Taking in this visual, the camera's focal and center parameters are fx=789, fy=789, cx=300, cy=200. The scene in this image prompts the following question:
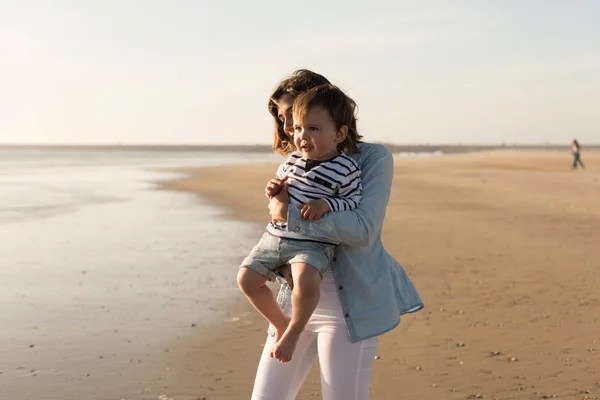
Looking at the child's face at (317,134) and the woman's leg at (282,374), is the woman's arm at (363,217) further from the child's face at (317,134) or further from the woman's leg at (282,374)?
the woman's leg at (282,374)

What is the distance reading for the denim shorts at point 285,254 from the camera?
114 inches

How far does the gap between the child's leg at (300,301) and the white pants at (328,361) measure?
0.10 metres

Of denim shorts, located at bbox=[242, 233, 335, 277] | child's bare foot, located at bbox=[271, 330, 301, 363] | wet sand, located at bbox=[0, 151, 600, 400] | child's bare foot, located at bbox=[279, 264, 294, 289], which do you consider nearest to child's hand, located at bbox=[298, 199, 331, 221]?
denim shorts, located at bbox=[242, 233, 335, 277]

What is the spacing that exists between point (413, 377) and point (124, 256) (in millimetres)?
6983

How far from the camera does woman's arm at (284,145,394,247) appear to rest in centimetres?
287

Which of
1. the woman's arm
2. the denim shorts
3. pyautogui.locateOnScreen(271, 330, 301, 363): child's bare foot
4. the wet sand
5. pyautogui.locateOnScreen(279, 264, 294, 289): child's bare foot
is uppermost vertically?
the woman's arm

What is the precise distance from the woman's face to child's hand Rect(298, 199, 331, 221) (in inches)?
16.0

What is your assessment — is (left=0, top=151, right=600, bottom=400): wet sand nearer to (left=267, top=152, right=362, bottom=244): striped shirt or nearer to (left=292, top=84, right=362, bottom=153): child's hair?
(left=267, top=152, right=362, bottom=244): striped shirt

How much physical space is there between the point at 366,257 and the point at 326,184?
33cm

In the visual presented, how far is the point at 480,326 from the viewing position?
308 inches

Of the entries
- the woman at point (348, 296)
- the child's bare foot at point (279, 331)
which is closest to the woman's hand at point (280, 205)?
the woman at point (348, 296)

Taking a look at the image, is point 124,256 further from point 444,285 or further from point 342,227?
point 342,227

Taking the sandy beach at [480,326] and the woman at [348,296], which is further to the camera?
the sandy beach at [480,326]

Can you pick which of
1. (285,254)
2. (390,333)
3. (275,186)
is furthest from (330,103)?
(390,333)
